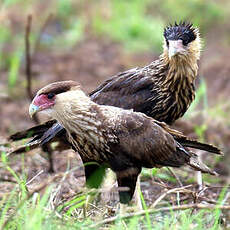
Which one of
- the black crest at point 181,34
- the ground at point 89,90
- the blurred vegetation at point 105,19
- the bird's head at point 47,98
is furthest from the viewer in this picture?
the blurred vegetation at point 105,19

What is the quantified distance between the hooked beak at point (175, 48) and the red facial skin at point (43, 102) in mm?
1551

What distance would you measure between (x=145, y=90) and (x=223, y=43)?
6.11 meters

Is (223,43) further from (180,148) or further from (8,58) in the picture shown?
(180,148)

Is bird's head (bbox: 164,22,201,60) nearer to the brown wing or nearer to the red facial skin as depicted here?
the brown wing

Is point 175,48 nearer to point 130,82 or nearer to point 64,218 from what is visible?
point 130,82

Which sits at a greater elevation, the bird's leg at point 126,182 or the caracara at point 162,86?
the caracara at point 162,86

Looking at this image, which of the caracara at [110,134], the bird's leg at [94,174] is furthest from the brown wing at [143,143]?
the bird's leg at [94,174]

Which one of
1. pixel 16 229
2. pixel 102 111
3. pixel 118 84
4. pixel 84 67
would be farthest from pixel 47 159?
pixel 84 67

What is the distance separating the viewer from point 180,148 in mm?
5066

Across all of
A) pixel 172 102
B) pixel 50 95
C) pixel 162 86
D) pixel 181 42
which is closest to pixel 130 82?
pixel 162 86

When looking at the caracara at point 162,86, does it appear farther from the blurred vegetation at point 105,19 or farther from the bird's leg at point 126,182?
the blurred vegetation at point 105,19

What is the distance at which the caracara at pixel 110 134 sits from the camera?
4625 millimetres

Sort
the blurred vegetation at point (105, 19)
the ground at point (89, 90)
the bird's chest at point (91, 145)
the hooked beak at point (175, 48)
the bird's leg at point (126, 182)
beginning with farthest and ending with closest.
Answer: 1. the blurred vegetation at point (105, 19)
2. the ground at point (89, 90)
3. the hooked beak at point (175, 48)
4. the bird's leg at point (126, 182)
5. the bird's chest at point (91, 145)

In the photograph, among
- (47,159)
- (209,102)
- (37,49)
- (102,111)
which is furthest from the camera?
(37,49)
